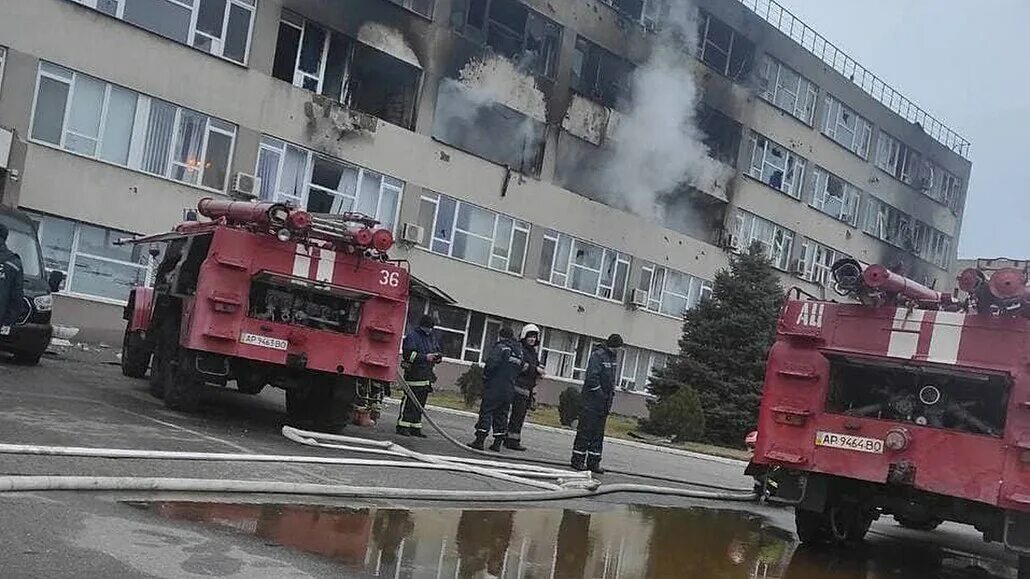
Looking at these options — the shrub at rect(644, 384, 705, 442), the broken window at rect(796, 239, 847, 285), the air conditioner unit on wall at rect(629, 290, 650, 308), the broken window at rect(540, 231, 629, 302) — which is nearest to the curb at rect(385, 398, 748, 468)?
the shrub at rect(644, 384, 705, 442)

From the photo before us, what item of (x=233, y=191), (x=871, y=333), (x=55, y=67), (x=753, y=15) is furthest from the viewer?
(x=753, y=15)

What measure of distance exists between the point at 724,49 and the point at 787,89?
13.1 ft

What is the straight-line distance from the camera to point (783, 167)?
39188 millimetres

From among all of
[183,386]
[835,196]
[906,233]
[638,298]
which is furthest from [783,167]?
[183,386]

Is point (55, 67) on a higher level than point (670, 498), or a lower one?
higher

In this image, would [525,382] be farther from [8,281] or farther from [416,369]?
[8,281]

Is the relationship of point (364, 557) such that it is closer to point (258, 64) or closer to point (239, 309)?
point (239, 309)

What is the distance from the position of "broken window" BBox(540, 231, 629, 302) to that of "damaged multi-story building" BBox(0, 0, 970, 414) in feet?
0.24

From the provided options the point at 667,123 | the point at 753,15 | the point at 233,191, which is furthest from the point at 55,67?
the point at 753,15

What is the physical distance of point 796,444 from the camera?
8.95m

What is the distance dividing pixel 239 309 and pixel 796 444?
553 centimetres

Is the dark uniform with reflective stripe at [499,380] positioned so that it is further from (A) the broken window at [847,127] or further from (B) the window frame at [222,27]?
(A) the broken window at [847,127]

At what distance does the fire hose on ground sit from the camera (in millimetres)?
6555

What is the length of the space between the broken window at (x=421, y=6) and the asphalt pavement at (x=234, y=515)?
14.2 m
